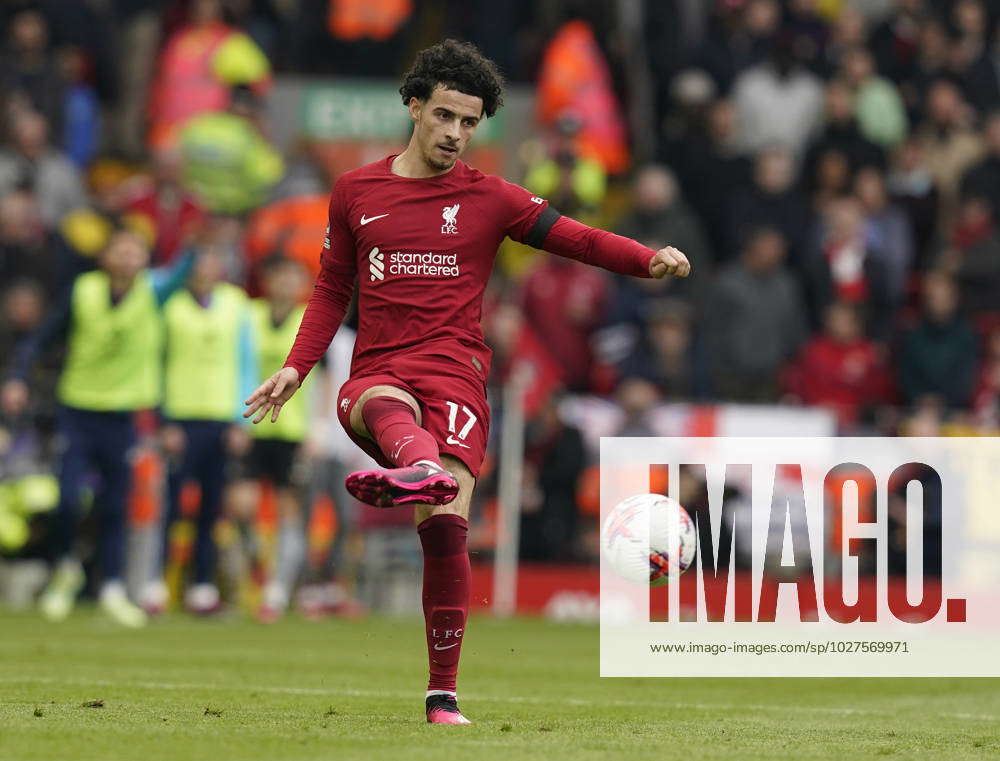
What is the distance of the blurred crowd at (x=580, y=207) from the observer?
53.3ft

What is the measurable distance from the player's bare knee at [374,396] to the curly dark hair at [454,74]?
1085 millimetres

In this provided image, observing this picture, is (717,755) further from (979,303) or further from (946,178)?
(946,178)

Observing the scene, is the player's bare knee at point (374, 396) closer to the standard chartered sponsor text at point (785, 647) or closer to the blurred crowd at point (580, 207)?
the standard chartered sponsor text at point (785, 647)

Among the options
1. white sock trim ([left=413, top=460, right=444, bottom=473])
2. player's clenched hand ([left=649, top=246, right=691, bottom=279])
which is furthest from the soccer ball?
white sock trim ([left=413, top=460, right=444, bottom=473])

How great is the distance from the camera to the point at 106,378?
1466 cm

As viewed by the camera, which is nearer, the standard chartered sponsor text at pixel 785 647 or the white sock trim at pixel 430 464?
the white sock trim at pixel 430 464

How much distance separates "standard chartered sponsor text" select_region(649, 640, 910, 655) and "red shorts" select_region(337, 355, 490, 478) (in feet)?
15.7

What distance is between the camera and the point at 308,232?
17766 mm

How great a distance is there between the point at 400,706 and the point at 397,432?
1.70 metres

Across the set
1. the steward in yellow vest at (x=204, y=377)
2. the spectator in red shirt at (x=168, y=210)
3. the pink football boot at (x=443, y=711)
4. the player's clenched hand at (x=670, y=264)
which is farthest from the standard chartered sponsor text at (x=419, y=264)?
the spectator in red shirt at (x=168, y=210)

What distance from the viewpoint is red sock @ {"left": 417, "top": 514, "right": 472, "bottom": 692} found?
7.52 meters

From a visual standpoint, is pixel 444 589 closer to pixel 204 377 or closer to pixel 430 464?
pixel 430 464

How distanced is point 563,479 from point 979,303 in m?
4.21

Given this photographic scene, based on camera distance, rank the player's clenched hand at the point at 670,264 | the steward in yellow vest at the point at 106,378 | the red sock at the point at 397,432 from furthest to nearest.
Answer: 1. the steward in yellow vest at the point at 106,378
2. the player's clenched hand at the point at 670,264
3. the red sock at the point at 397,432
